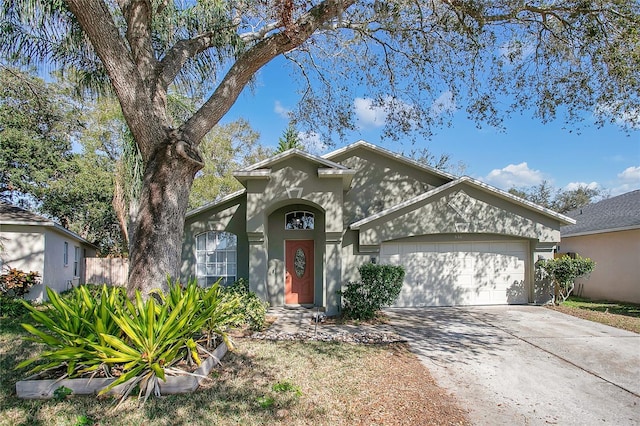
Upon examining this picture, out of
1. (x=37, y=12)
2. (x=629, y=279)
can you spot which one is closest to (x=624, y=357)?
(x=629, y=279)

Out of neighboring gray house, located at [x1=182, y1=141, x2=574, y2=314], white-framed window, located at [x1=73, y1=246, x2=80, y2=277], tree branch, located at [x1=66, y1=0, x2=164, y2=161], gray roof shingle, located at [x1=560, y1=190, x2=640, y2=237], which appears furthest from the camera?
white-framed window, located at [x1=73, y1=246, x2=80, y2=277]

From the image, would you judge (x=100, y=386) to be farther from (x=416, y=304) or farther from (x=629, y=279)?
(x=629, y=279)

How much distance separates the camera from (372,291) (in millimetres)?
10625

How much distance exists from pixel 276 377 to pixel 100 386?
2354mm

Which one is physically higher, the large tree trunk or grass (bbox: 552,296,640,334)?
the large tree trunk

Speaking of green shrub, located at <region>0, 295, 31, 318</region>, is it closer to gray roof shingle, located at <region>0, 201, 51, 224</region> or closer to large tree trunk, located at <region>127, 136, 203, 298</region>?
gray roof shingle, located at <region>0, 201, 51, 224</region>

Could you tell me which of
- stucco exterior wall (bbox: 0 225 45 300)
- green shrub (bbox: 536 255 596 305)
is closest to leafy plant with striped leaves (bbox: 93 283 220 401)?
stucco exterior wall (bbox: 0 225 45 300)

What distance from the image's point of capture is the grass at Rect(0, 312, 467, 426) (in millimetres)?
4312

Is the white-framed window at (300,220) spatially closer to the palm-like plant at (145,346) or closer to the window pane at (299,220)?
the window pane at (299,220)

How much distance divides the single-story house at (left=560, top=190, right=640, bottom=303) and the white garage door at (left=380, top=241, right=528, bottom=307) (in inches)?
165

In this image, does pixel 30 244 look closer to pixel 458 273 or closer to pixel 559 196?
pixel 458 273

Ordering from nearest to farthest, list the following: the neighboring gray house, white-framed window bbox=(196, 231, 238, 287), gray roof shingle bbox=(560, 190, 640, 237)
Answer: the neighboring gray house, white-framed window bbox=(196, 231, 238, 287), gray roof shingle bbox=(560, 190, 640, 237)

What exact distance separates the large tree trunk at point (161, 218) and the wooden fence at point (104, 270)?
1530 cm

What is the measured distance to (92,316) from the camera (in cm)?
555
